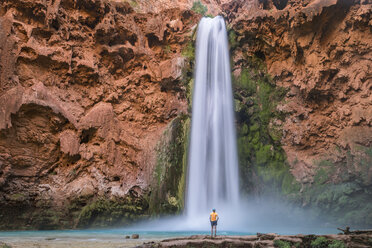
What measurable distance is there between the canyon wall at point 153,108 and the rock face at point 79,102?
0.06 meters

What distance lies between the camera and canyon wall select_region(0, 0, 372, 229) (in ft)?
50.1

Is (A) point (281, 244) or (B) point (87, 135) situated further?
(B) point (87, 135)

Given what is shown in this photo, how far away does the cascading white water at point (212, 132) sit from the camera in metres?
17.0

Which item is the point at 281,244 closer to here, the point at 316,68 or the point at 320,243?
the point at 320,243

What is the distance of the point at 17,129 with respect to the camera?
14.9 meters

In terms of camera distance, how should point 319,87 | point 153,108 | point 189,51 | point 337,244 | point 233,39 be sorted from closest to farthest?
point 337,244 → point 319,87 → point 153,108 → point 233,39 → point 189,51

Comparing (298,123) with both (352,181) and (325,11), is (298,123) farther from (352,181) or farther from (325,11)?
(325,11)

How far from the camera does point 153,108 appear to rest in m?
19.3

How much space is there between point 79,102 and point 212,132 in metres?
8.02

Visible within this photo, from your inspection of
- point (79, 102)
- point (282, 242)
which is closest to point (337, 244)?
point (282, 242)

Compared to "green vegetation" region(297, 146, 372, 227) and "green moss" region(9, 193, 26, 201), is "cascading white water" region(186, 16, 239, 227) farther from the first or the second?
"green moss" region(9, 193, 26, 201)

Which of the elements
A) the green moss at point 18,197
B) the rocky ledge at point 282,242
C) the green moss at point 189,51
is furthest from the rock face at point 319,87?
the green moss at point 18,197

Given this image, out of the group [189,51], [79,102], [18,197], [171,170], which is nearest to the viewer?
[18,197]

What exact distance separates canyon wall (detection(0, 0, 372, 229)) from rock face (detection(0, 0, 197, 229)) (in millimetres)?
62
